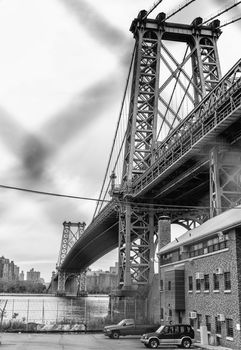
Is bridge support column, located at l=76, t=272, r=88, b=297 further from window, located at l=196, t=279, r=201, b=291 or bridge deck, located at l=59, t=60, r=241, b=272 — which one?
window, located at l=196, t=279, r=201, b=291

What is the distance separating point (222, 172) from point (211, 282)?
12485mm

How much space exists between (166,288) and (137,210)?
2097 centimetres

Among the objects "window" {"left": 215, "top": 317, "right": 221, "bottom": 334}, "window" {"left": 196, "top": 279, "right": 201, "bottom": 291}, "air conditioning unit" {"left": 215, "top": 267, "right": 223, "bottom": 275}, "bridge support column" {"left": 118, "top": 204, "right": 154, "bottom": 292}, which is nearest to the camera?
"air conditioning unit" {"left": 215, "top": 267, "right": 223, "bottom": 275}

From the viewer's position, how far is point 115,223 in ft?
242

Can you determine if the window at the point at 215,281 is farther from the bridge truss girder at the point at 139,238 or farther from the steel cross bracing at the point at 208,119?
the bridge truss girder at the point at 139,238

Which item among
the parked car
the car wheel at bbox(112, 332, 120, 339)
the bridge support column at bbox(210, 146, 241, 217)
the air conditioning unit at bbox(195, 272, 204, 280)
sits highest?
the bridge support column at bbox(210, 146, 241, 217)

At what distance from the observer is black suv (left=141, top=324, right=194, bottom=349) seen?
1176 inches

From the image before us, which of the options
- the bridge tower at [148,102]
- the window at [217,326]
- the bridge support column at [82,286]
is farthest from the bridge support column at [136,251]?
the bridge support column at [82,286]

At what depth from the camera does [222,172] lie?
40812 mm

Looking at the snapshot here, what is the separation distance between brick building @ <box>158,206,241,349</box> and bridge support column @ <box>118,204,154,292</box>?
1755cm

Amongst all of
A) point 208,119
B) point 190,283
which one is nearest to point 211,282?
point 190,283

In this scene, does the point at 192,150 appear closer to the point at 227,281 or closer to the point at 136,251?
the point at 227,281

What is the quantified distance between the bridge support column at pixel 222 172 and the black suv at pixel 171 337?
34.1 ft

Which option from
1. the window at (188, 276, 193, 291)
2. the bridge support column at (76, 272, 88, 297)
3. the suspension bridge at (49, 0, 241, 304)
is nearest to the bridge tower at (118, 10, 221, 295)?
the suspension bridge at (49, 0, 241, 304)
